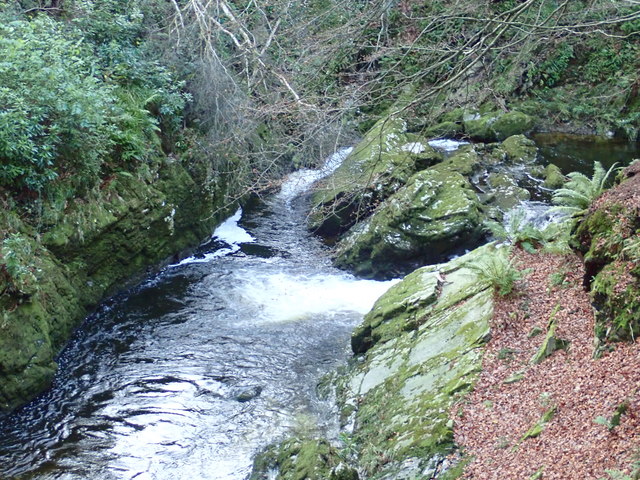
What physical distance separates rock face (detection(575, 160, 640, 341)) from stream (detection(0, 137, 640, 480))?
328cm

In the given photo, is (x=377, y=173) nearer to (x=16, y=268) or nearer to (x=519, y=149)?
(x=519, y=149)

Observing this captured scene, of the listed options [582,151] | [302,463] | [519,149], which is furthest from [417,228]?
[582,151]

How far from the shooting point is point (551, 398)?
525cm

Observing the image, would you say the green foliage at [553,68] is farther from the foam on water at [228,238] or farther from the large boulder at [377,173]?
the foam on water at [228,238]

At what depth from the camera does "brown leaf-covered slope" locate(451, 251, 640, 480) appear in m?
4.41

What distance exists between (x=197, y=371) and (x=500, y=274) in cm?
428

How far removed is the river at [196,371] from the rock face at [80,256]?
1.02ft

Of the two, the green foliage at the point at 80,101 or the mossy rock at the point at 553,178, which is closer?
the green foliage at the point at 80,101

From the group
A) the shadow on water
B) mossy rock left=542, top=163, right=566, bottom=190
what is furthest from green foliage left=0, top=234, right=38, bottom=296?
the shadow on water

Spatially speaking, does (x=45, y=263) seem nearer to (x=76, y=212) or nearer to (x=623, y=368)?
(x=76, y=212)

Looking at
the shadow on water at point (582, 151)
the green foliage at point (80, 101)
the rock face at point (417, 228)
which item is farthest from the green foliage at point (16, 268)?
the shadow on water at point (582, 151)

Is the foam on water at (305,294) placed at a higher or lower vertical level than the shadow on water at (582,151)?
higher

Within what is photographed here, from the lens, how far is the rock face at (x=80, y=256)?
7.54 metres

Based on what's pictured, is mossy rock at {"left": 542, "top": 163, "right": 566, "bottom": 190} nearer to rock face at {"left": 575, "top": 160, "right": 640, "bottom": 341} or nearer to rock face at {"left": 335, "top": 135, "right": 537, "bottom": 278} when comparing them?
rock face at {"left": 335, "top": 135, "right": 537, "bottom": 278}
